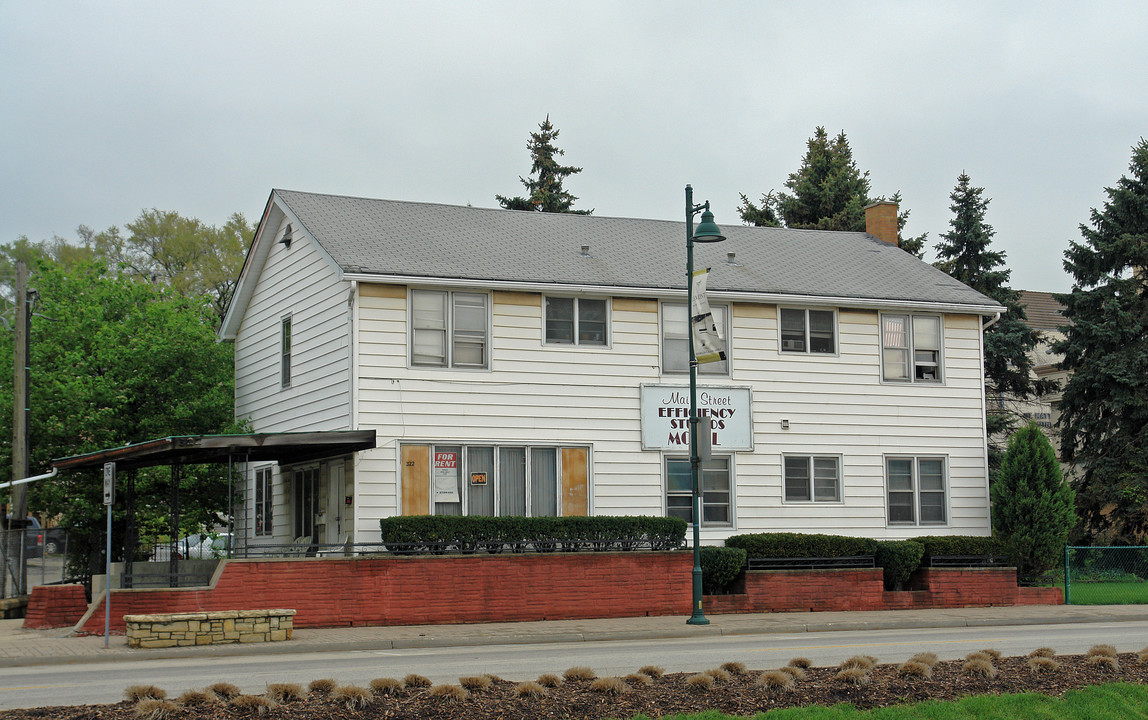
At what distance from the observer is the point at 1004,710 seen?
10305 millimetres

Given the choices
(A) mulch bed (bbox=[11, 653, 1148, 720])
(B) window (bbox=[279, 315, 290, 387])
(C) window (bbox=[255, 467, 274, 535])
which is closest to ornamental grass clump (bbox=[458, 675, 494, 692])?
(A) mulch bed (bbox=[11, 653, 1148, 720])

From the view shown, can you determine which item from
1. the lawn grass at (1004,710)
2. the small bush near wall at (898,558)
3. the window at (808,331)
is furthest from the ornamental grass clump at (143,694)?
the window at (808,331)

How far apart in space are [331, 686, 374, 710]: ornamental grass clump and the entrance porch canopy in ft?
32.0

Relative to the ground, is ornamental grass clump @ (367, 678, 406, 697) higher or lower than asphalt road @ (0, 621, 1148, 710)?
higher

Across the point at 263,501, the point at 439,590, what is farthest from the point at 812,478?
the point at 263,501

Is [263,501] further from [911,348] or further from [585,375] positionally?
[911,348]

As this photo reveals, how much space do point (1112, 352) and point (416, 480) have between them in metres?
22.8

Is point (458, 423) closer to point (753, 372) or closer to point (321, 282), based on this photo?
point (321, 282)

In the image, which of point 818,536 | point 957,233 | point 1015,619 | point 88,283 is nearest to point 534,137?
point 957,233

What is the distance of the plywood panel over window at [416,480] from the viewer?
2230cm

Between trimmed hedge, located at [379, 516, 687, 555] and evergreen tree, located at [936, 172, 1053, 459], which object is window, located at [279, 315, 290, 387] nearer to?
trimmed hedge, located at [379, 516, 687, 555]

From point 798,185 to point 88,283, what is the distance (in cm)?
2658

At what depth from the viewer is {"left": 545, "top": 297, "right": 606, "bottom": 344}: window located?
24.2 m

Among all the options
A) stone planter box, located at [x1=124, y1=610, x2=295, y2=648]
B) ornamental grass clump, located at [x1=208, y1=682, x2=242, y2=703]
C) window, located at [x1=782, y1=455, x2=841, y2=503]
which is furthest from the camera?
window, located at [x1=782, y1=455, x2=841, y2=503]
